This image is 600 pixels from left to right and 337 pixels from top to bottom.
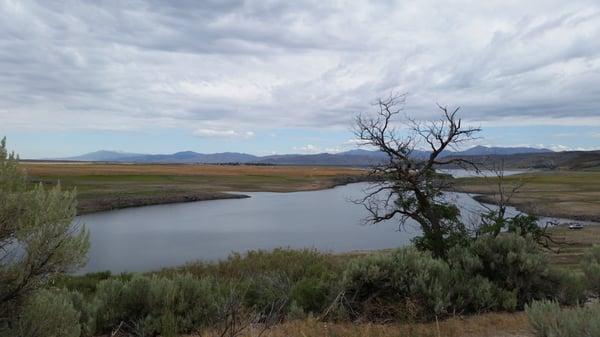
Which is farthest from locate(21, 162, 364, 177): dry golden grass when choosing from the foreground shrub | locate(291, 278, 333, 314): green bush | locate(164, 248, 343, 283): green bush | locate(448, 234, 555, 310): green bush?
the foreground shrub

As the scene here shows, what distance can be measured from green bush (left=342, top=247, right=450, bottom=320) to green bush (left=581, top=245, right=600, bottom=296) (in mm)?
2218

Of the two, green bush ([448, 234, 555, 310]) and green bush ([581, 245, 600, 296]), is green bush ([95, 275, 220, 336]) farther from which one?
green bush ([581, 245, 600, 296])

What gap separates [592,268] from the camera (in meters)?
7.99

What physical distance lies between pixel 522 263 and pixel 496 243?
2.28ft

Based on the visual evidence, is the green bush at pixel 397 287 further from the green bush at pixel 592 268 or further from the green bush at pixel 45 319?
the green bush at pixel 45 319

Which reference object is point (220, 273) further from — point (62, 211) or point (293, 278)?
point (62, 211)

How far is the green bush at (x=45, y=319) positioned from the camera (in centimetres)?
432

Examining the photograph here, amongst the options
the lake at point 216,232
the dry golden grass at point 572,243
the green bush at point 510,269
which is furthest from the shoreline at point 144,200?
the green bush at point 510,269

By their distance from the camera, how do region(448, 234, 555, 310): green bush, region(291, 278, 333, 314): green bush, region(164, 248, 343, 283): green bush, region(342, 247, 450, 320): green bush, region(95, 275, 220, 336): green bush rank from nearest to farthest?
region(95, 275, 220, 336): green bush → region(342, 247, 450, 320): green bush → region(448, 234, 555, 310): green bush → region(291, 278, 333, 314): green bush → region(164, 248, 343, 283): green bush

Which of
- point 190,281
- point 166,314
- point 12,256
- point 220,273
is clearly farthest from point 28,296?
point 220,273

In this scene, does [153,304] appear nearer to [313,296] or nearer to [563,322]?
[313,296]

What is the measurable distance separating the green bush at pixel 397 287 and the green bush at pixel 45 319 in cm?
437

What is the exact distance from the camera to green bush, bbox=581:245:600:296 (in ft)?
26.2

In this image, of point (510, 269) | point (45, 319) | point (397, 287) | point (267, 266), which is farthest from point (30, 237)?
point (267, 266)
